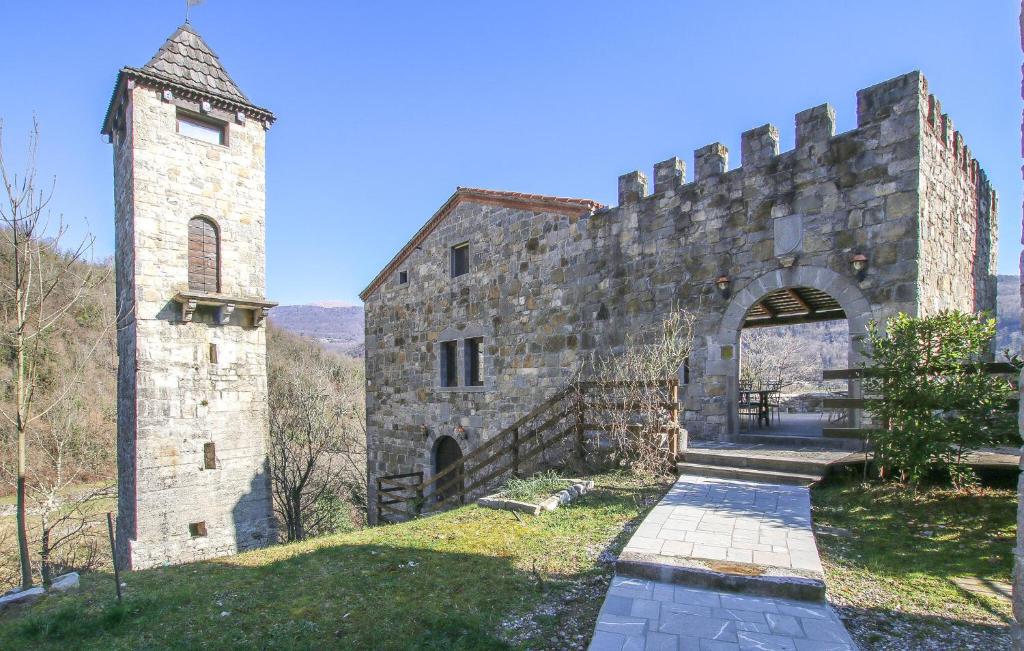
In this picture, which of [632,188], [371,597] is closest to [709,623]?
[371,597]

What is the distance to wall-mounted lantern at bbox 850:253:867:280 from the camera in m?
6.76

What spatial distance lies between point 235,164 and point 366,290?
4.65 meters

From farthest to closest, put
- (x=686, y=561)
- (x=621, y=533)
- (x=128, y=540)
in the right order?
(x=128, y=540) → (x=621, y=533) → (x=686, y=561)

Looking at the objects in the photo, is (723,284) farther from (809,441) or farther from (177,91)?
(177,91)

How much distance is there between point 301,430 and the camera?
21156 millimetres

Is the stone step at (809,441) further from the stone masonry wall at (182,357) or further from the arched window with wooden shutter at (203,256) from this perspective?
the arched window with wooden shutter at (203,256)

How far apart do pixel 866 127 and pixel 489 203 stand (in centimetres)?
702

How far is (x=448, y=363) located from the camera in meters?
12.9

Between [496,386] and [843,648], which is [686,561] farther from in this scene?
[496,386]

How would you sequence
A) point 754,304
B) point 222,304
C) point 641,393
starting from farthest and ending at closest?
point 222,304 < point 754,304 < point 641,393

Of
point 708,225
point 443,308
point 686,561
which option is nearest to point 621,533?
point 686,561

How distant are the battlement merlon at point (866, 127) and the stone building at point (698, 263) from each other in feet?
0.07

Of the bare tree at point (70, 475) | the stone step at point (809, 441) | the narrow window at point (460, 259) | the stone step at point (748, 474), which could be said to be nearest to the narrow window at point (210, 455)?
the bare tree at point (70, 475)

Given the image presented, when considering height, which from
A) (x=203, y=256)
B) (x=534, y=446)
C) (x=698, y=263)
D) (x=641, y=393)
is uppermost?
(x=203, y=256)
